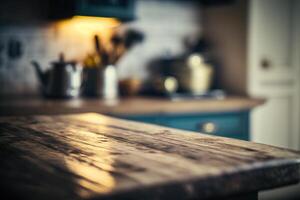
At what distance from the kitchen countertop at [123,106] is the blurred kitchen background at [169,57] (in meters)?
0.02

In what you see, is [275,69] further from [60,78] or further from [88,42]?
[60,78]

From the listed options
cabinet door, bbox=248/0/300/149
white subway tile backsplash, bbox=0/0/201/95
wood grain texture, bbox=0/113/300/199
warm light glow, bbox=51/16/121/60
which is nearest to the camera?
wood grain texture, bbox=0/113/300/199

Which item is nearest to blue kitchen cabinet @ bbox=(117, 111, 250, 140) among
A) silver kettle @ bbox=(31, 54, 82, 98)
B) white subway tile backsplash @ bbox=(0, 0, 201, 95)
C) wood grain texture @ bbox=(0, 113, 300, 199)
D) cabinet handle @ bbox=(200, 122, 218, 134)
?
cabinet handle @ bbox=(200, 122, 218, 134)

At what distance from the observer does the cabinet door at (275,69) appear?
3.20 m

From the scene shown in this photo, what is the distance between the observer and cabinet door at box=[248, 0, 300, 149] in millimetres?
3195

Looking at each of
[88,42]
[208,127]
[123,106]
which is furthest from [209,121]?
[88,42]

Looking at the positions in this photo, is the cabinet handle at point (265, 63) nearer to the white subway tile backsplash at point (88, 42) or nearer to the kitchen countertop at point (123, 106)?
the kitchen countertop at point (123, 106)

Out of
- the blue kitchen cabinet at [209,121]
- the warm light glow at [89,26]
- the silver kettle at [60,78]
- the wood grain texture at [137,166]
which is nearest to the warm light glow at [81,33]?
the warm light glow at [89,26]

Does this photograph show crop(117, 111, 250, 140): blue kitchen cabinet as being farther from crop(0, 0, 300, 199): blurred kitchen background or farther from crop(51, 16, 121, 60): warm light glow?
crop(51, 16, 121, 60): warm light glow

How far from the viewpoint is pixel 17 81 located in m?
2.88

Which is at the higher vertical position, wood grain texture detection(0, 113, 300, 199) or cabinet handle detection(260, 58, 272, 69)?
cabinet handle detection(260, 58, 272, 69)

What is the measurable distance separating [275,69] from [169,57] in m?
0.78

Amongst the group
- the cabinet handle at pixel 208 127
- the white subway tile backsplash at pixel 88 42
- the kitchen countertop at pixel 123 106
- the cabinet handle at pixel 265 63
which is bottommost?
the cabinet handle at pixel 208 127

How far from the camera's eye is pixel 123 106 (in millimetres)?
2404
